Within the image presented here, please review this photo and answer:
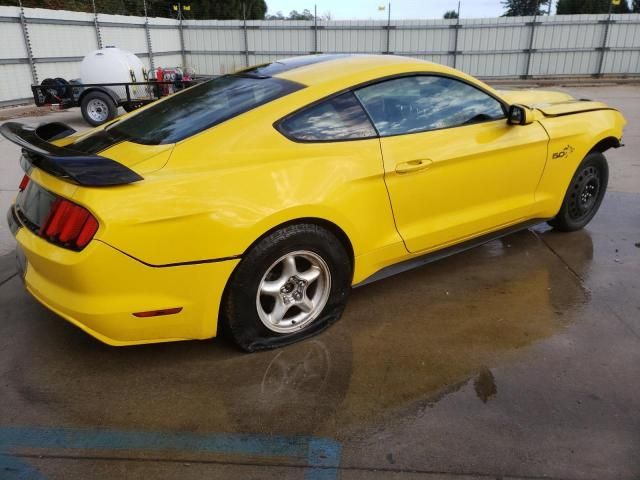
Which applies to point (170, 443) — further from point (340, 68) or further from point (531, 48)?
point (531, 48)

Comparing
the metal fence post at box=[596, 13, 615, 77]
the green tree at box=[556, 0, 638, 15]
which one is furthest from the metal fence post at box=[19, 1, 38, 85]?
the green tree at box=[556, 0, 638, 15]

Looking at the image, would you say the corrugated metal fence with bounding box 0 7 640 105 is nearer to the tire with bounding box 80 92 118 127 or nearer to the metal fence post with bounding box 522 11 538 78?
the metal fence post with bounding box 522 11 538 78

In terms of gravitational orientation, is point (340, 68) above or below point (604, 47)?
above

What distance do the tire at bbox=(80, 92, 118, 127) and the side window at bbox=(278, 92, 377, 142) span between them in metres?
8.85

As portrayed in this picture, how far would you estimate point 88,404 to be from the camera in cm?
257

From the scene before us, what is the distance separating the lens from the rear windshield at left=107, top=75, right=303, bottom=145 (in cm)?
291

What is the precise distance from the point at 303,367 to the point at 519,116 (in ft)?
7.48

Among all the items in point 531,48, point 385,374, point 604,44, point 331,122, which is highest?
point 331,122

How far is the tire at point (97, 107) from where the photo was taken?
34.8ft

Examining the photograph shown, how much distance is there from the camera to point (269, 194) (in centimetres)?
267

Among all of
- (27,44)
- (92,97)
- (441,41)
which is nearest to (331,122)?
(92,97)

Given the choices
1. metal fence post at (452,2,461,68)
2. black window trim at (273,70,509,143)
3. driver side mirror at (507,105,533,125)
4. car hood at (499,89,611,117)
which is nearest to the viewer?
black window trim at (273,70,509,143)

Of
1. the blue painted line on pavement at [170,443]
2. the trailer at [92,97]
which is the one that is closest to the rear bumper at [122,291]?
the blue painted line on pavement at [170,443]

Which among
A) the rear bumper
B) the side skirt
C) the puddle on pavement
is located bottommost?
the puddle on pavement
